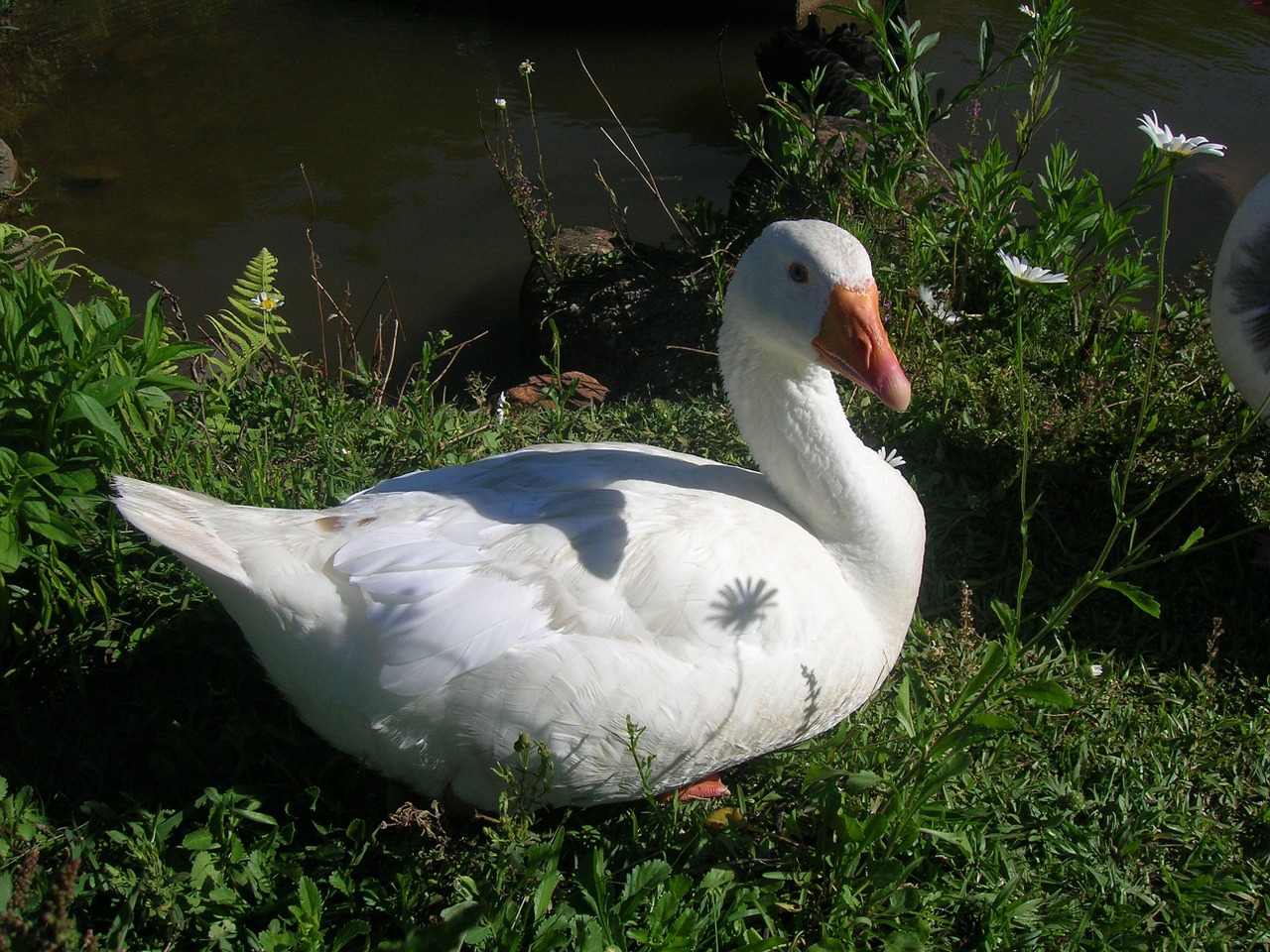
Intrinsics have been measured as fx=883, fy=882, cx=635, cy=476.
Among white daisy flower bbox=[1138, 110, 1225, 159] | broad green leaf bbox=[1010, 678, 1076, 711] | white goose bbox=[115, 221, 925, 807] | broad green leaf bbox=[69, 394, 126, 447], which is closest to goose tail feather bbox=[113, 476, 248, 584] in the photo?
white goose bbox=[115, 221, 925, 807]

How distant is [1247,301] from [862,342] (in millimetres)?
1480

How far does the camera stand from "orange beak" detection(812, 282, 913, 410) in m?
2.11

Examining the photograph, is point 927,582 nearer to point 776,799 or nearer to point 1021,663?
point 1021,663

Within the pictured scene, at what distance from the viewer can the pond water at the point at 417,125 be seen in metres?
5.90

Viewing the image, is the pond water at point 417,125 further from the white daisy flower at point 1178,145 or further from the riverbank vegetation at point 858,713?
the white daisy flower at point 1178,145

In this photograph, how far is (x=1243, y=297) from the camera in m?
2.73

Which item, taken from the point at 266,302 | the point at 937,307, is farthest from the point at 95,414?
the point at 937,307

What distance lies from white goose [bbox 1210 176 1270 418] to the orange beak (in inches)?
53.2

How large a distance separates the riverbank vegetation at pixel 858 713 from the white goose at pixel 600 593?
8.1 inches

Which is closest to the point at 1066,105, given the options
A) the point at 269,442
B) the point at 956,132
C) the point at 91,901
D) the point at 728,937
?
the point at 956,132

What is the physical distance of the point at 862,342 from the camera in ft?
6.95

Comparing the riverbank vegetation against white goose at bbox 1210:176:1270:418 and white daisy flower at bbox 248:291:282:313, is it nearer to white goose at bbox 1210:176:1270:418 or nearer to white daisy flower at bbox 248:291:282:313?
white daisy flower at bbox 248:291:282:313

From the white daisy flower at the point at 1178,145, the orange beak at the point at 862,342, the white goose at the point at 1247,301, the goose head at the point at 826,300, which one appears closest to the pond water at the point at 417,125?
the white goose at the point at 1247,301

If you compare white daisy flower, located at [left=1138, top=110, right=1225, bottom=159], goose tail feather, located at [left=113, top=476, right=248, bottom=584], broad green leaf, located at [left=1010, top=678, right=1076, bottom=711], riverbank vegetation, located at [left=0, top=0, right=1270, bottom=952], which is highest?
white daisy flower, located at [left=1138, top=110, right=1225, bottom=159]
